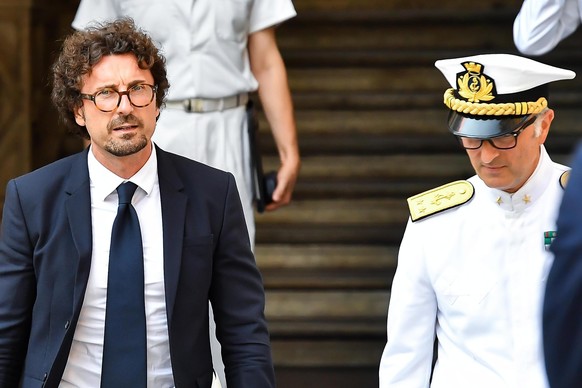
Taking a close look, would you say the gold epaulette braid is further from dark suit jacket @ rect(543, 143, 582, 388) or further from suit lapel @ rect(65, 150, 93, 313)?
dark suit jacket @ rect(543, 143, 582, 388)

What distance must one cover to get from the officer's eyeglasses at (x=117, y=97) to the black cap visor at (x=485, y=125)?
0.82 metres

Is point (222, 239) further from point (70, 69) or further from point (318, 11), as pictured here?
point (318, 11)

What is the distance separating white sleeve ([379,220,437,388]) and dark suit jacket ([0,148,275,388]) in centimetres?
36

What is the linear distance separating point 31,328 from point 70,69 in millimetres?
696

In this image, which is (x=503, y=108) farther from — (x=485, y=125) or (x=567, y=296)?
(x=567, y=296)

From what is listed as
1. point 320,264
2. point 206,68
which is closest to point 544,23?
point 206,68

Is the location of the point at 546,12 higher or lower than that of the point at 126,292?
higher

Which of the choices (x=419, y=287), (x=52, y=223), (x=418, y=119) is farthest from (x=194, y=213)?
(x=418, y=119)

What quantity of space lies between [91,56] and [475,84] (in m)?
1.02

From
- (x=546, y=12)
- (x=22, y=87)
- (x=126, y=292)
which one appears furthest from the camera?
(x=22, y=87)

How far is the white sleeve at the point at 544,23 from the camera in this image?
16.0 feet

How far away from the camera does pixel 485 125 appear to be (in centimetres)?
355

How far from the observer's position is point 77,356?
3.62 metres

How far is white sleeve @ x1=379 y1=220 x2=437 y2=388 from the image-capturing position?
3.60 metres
